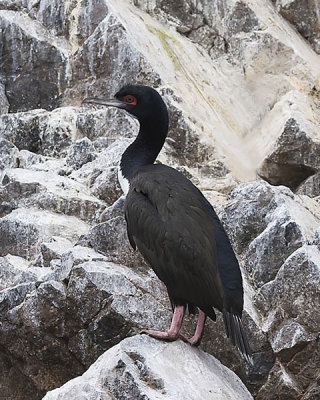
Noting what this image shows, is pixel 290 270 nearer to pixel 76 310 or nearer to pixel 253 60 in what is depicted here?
pixel 76 310

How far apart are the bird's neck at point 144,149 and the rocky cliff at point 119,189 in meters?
1.54

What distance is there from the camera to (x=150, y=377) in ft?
18.4

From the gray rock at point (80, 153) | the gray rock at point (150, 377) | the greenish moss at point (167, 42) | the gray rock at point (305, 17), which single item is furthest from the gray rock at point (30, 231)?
the gray rock at point (305, 17)

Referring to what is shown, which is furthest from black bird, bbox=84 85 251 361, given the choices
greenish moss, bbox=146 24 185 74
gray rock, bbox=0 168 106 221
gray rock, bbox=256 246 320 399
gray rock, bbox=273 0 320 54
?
gray rock, bbox=273 0 320 54

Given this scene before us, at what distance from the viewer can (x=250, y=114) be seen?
1445 cm

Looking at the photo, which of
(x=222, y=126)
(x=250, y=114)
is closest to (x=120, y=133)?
(x=222, y=126)

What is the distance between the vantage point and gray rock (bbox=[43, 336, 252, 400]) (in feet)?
18.0

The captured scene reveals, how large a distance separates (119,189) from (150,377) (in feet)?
17.7

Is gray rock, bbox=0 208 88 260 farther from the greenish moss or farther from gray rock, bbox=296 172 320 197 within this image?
the greenish moss

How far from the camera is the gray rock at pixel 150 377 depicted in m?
5.50

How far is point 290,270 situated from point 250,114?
6.19m

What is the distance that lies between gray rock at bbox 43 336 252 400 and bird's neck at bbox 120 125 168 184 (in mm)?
1761

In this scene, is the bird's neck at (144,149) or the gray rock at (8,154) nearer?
the bird's neck at (144,149)

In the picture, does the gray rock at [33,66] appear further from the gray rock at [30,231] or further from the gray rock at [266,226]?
the gray rock at [266,226]
